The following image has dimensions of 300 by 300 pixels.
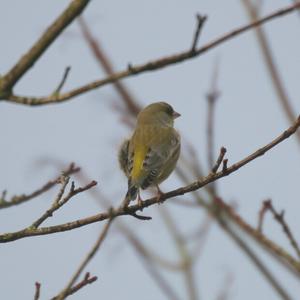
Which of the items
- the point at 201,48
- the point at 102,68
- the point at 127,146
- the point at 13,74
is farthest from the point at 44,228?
the point at 102,68

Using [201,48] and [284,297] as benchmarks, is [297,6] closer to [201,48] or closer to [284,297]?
[201,48]

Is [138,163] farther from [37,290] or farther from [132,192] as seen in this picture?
[37,290]

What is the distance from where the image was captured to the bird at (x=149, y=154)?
20.6 ft

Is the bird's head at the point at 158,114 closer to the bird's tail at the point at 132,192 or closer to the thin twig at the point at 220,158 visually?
the bird's tail at the point at 132,192

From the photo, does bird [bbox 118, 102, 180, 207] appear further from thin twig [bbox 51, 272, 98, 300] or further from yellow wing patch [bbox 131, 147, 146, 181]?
thin twig [bbox 51, 272, 98, 300]

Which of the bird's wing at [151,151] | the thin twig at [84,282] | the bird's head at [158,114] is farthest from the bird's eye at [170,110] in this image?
the thin twig at [84,282]

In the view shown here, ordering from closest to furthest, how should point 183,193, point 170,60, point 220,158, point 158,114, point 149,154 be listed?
1. point 170,60
2. point 220,158
3. point 183,193
4. point 149,154
5. point 158,114

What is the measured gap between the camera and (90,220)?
3.83 metres

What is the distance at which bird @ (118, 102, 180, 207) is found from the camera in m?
6.28

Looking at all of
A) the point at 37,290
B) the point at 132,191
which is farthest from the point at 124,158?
the point at 37,290

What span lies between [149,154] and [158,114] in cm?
154

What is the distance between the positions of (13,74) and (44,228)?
1.21m

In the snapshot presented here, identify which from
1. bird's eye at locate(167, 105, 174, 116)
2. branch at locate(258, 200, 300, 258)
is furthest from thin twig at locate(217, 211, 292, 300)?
bird's eye at locate(167, 105, 174, 116)

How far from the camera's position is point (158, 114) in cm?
816
